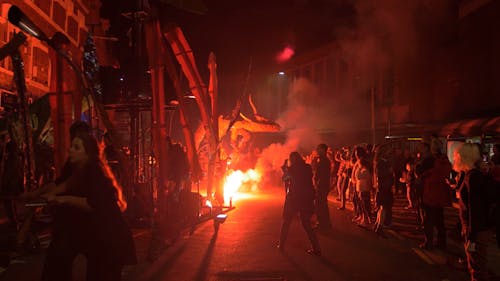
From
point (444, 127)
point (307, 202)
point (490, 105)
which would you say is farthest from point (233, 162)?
point (307, 202)

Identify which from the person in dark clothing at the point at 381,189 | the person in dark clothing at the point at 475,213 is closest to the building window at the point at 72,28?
the person in dark clothing at the point at 381,189

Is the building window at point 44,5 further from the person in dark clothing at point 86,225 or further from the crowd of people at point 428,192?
the person in dark clothing at point 86,225

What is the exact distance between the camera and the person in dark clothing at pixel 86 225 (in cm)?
351

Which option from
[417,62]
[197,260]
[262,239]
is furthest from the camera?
[417,62]

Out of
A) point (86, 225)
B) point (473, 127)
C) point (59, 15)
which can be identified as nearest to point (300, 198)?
point (86, 225)

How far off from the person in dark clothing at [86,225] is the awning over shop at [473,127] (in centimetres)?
1339

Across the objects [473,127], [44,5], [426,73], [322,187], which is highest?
[44,5]

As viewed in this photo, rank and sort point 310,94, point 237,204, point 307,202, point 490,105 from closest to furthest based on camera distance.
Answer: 1. point 307,202
2. point 237,204
3. point 490,105
4. point 310,94

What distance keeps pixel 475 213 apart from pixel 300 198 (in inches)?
109

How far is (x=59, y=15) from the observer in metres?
21.6

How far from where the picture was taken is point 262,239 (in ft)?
26.7

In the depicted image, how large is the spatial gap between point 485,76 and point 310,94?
1585 cm

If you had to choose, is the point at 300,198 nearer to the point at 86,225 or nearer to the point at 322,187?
the point at 322,187

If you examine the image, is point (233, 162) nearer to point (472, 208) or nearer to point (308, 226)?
point (308, 226)
